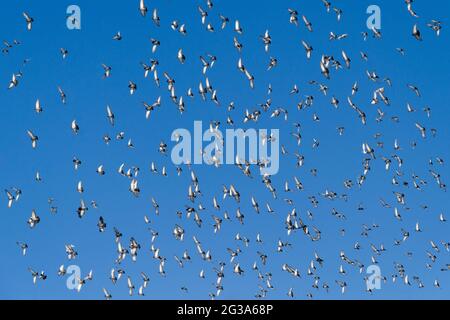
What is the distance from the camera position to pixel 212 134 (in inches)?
A: 2438

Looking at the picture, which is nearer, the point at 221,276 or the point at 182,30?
the point at 182,30

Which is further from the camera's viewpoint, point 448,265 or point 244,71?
point 448,265

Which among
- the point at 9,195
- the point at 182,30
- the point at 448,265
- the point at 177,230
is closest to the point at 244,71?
the point at 182,30

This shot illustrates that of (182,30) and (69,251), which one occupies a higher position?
(182,30)

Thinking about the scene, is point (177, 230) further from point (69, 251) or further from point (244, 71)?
point (244, 71)

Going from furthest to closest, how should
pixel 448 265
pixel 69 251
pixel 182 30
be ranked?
pixel 448 265 → pixel 69 251 → pixel 182 30

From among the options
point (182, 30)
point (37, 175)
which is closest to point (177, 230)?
point (37, 175)

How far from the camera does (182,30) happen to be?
52.9m
